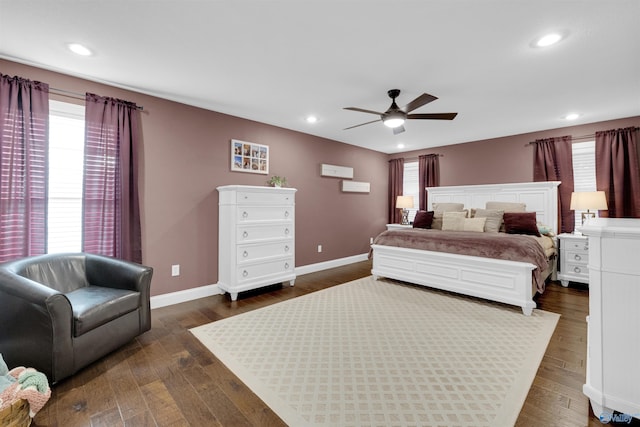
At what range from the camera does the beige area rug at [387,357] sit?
1.68m

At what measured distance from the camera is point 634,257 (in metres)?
1.46

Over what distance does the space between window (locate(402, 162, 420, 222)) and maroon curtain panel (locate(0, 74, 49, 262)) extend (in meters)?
5.99

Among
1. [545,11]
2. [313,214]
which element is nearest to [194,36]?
[545,11]

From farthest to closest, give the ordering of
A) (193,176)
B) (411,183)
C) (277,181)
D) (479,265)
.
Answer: (411,183) < (277,181) < (193,176) < (479,265)

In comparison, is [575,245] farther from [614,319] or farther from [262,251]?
[262,251]

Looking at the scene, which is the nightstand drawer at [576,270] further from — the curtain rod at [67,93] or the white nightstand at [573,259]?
the curtain rod at [67,93]

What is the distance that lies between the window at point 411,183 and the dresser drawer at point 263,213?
3.37m

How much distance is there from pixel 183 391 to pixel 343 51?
9.20 ft

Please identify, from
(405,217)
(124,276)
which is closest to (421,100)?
(124,276)

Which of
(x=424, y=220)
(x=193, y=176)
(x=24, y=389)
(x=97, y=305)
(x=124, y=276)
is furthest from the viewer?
(x=424, y=220)

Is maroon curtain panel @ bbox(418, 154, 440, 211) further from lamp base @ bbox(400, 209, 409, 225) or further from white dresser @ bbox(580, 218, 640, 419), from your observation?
white dresser @ bbox(580, 218, 640, 419)

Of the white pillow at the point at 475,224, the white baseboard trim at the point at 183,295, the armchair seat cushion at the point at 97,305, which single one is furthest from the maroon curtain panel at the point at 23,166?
the white pillow at the point at 475,224

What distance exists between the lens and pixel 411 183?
652cm

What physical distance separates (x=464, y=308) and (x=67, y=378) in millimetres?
3646
